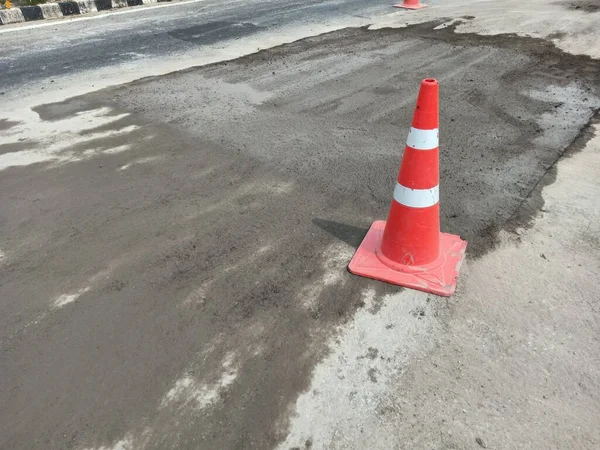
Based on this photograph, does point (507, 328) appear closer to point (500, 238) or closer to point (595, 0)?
point (500, 238)

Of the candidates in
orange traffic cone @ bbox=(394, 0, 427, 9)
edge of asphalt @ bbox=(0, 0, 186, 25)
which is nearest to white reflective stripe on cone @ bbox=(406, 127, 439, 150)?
orange traffic cone @ bbox=(394, 0, 427, 9)

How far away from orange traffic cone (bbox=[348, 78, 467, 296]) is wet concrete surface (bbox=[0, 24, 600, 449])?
16cm

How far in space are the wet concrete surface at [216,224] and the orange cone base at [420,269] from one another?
0.09 metres

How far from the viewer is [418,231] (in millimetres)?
2734

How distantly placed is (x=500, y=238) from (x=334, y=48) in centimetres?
538

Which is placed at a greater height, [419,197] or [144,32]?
[419,197]

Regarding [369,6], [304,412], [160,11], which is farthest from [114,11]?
[304,412]

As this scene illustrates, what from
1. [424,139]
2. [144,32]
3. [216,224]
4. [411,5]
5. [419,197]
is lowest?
[411,5]

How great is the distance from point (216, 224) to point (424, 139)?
155 cm

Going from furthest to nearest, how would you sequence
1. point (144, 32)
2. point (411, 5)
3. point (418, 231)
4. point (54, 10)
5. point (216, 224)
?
point (54, 10) < point (411, 5) < point (144, 32) < point (216, 224) < point (418, 231)

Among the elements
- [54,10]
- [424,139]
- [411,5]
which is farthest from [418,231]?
[54,10]

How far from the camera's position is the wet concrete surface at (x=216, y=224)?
2.06 m

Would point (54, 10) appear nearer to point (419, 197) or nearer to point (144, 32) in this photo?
point (144, 32)

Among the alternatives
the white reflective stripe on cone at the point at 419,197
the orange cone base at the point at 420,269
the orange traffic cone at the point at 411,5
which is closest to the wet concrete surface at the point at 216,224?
the orange cone base at the point at 420,269
